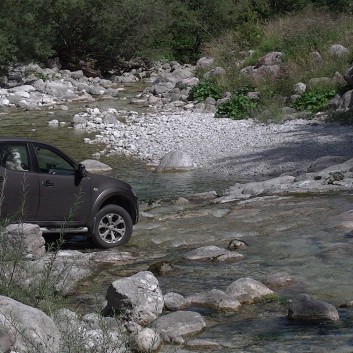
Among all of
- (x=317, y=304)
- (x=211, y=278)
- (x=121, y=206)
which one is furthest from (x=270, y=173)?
(x=317, y=304)

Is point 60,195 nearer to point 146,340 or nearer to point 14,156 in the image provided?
point 14,156

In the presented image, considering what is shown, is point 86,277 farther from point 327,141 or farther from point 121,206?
point 327,141

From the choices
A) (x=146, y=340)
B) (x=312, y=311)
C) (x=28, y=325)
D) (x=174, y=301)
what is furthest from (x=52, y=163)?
(x=28, y=325)

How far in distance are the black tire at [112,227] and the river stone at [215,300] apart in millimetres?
3088

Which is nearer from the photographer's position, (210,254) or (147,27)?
(210,254)

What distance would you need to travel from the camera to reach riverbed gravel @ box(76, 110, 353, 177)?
2023 centimetres

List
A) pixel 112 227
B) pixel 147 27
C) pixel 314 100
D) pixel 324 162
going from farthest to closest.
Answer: pixel 147 27 → pixel 314 100 → pixel 324 162 → pixel 112 227

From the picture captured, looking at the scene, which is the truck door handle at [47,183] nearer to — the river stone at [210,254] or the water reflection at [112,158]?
the river stone at [210,254]

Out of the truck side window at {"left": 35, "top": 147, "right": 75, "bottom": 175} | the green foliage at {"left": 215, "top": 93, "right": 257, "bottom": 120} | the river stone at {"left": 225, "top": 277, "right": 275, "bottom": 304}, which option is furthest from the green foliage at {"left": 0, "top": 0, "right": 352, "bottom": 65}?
the river stone at {"left": 225, "top": 277, "right": 275, "bottom": 304}

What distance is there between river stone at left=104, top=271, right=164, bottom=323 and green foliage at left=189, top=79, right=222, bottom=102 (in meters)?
20.7

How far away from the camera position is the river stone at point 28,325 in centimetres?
636

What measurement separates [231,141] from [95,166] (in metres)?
3.91

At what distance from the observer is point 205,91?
2991cm

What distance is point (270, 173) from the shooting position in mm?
19562
